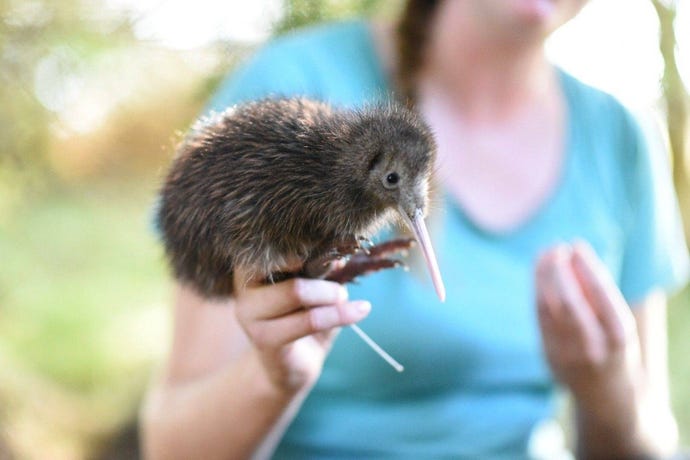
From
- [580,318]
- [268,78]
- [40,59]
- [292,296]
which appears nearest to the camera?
[292,296]

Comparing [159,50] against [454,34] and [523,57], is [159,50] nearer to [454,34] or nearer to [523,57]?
[454,34]

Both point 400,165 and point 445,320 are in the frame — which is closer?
point 400,165

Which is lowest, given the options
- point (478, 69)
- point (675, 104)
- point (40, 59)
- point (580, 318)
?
point (675, 104)

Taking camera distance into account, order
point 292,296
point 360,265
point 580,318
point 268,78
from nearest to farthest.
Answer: point 292,296 < point 360,265 < point 580,318 < point 268,78

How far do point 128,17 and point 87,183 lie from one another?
0.82 metres

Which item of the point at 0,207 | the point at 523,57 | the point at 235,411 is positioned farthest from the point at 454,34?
the point at 0,207

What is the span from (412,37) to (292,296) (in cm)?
112

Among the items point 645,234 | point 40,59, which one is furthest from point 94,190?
point 645,234

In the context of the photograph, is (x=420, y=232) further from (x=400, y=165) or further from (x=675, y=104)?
(x=675, y=104)

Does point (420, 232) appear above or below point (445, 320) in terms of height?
above

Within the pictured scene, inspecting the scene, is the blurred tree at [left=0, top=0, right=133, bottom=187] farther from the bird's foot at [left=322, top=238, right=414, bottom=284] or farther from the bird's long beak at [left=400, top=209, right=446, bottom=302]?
the bird's long beak at [left=400, top=209, right=446, bottom=302]

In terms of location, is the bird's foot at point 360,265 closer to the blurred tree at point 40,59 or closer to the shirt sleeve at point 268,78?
the shirt sleeve at point 268,78

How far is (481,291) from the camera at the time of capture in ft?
6.12

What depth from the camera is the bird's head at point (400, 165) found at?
1.12 metres
